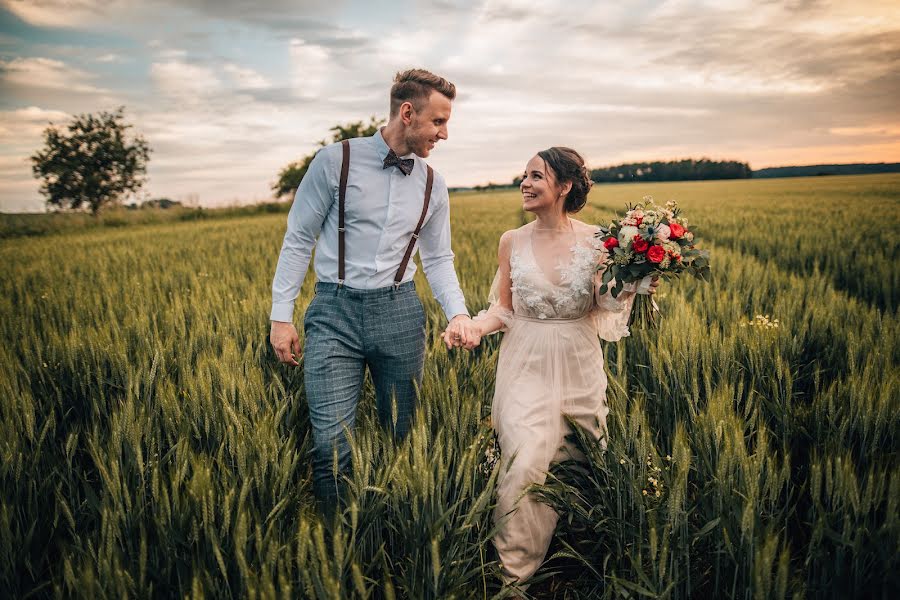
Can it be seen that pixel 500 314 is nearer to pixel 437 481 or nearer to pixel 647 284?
pixel 647 284

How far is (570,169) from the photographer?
251 cm

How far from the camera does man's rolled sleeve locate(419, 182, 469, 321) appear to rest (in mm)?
2475

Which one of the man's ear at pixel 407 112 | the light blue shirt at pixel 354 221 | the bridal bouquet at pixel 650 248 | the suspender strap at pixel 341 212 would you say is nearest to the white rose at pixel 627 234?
the bridal bouquet at pixel 650 248

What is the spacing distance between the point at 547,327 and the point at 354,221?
1.07 metres

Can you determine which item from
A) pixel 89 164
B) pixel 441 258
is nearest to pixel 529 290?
pixel 441 258

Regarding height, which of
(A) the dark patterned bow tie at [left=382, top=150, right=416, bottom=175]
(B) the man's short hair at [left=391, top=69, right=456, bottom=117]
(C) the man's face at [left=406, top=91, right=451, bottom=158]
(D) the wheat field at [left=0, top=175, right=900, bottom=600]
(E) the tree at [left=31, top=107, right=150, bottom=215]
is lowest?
(D) the wheat field at [left=0, top=175, right=900, bottom=600]

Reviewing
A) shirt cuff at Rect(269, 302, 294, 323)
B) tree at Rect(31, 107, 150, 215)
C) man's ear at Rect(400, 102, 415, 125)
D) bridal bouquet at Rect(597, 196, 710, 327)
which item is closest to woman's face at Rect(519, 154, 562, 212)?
bridal bouquet at Rect(597, 196, 710, 327)

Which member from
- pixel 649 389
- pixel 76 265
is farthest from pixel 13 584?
pixel 76 265

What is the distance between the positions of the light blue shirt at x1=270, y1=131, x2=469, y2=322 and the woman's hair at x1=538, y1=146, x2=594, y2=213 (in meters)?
0.71

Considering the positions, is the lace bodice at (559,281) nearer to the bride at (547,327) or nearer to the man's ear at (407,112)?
the bride at (547,327)

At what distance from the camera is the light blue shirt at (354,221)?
2.19 m

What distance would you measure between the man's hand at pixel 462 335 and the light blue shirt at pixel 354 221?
1.14 ft

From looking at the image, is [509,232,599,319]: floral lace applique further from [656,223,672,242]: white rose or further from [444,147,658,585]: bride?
[656,223,672,242]: white rose

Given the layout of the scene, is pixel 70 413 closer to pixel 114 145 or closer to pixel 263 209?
pixel 263 209
